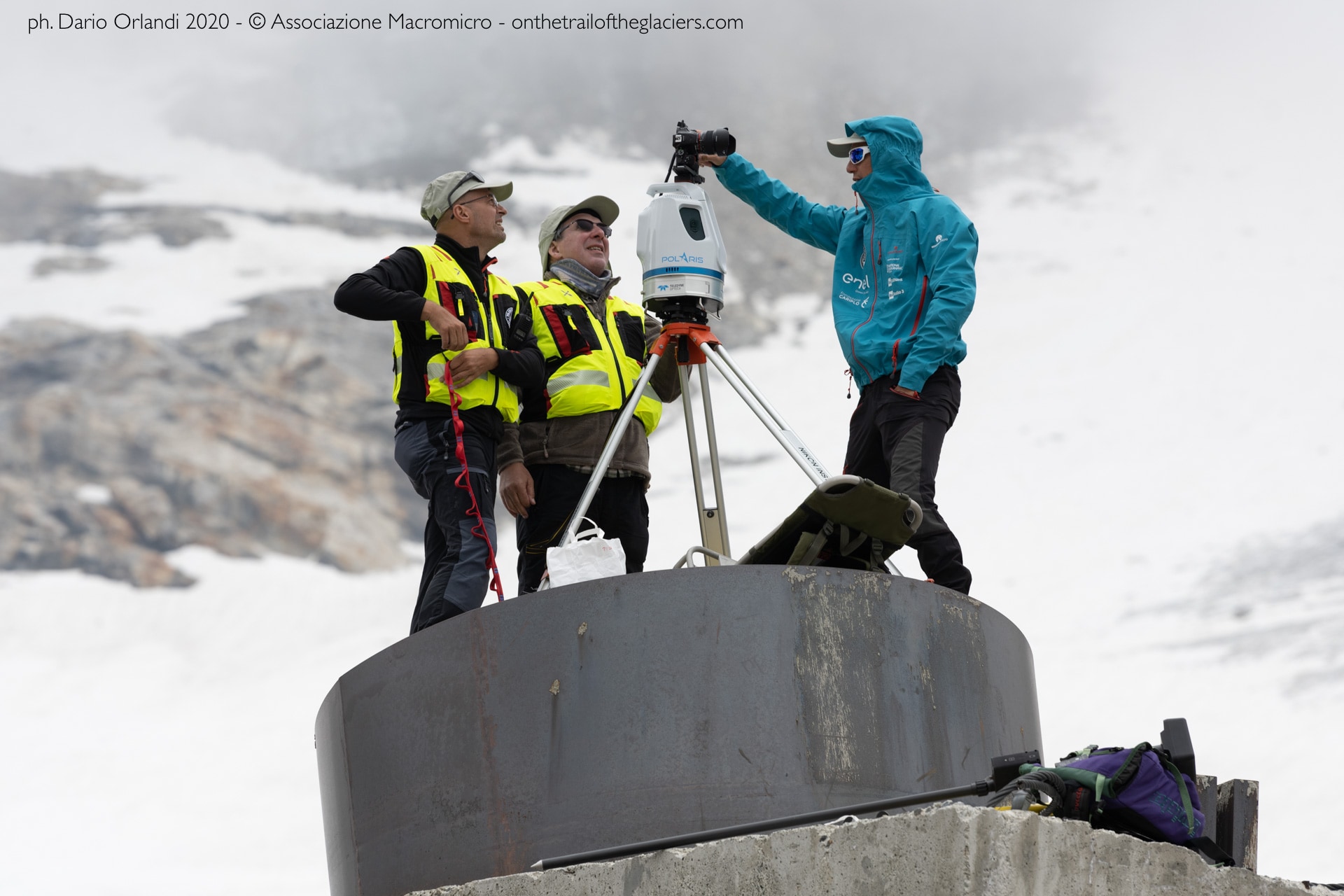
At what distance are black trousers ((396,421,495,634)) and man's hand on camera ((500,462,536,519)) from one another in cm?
26

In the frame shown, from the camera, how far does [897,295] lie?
190 inches

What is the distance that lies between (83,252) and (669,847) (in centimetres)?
3981

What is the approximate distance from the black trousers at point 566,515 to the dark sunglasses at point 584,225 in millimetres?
901

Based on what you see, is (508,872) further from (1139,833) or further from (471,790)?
(1139,833)

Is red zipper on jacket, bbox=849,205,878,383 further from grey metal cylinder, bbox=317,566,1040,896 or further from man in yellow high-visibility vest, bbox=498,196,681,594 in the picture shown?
grey metal cylinder, bbox=317,566,1040,896

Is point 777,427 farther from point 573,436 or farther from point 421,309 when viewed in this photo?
point 421,309

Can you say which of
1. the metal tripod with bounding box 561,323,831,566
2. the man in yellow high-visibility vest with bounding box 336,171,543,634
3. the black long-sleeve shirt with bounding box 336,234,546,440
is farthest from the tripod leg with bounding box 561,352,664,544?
the black long-sleeve shirt with bounding box 336,234,546,440

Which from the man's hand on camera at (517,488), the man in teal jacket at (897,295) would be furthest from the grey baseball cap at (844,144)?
the man's hand on camera at (517,488)

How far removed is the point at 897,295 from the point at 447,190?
4.84ft

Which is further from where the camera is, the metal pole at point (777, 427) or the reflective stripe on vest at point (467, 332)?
the reflective stripe on vest at point (467, 332)

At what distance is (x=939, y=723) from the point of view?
356 cm

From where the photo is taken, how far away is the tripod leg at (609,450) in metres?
4.07

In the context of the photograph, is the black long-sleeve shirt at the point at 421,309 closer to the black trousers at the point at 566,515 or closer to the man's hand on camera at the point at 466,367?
the man's hand on camera at the point at 466,367

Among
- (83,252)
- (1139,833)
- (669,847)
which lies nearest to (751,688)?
(669,847)
